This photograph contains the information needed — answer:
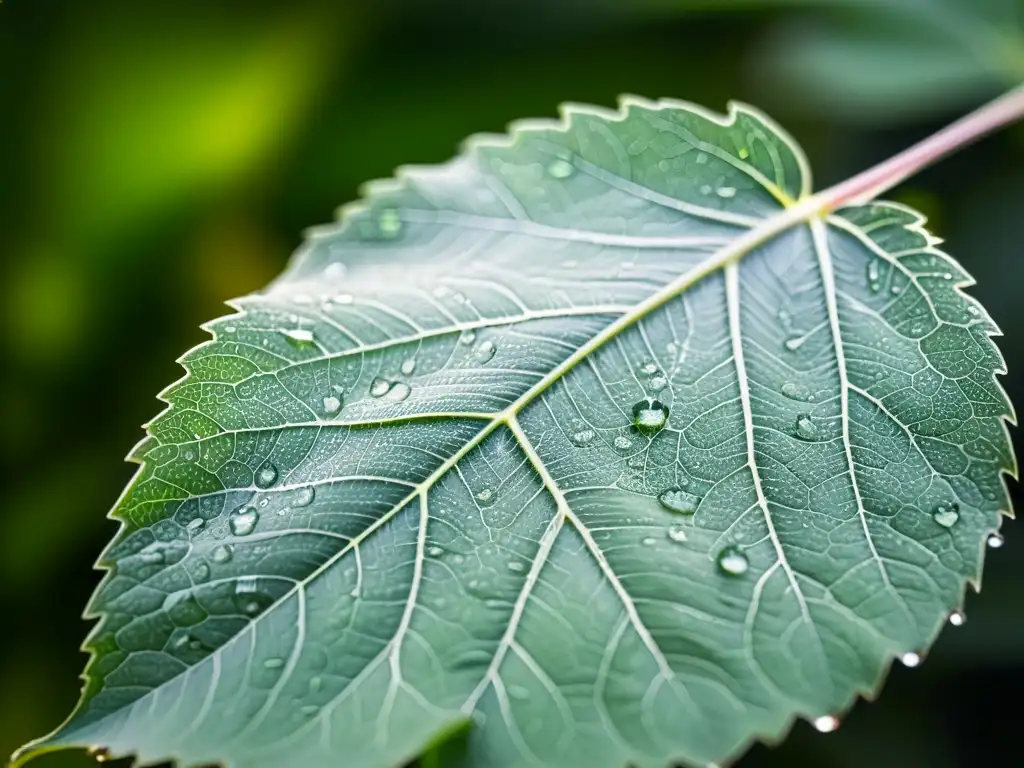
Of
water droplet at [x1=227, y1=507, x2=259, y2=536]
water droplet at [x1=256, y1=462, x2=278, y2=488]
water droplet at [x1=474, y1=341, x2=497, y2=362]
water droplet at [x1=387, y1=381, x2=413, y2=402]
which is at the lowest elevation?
water droplet at [x1=227, y1=507, x2=259, y2=536]

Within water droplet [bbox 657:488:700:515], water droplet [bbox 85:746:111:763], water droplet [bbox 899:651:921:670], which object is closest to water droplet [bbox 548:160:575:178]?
water droplet [bbox 657:488:700:515]

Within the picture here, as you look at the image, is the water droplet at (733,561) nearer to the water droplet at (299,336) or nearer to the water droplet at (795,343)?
the water droplet at (795,343)

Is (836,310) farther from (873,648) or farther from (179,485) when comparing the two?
(179,485)

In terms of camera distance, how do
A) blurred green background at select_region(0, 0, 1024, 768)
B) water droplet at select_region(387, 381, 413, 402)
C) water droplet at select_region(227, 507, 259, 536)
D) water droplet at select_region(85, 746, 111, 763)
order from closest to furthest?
1. water droplet at select_region(85, 746, 111, 763)
2. water droplet at select_region(227, 507, 259, 536)
3. water droplet at select_region(387, 381, 413, 402)
4. blurred green background at select_region(0, 0, 1024, 768)

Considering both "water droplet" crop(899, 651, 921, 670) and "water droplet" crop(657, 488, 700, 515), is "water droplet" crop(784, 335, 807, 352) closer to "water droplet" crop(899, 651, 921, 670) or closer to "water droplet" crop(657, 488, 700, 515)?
"water droplet" crop(657, 488, 700, 515)

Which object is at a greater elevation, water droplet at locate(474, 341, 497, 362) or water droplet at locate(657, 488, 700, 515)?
water droplet at locate(474, 341, 497, 362)

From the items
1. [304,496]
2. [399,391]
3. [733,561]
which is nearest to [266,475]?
[304,496]

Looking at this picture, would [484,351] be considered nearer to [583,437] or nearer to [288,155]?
[583,437]
